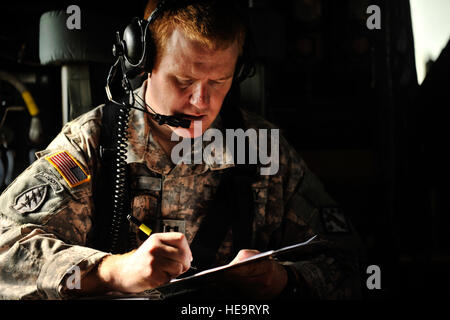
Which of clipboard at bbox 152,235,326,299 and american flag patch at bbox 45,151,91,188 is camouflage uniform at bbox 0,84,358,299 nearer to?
american flag patch at bbox 45,151,91,188

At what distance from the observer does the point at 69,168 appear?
0.99 m

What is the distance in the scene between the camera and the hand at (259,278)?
869 mm

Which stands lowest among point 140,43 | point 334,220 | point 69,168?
point 334,220

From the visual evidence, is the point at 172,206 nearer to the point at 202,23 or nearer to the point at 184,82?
the point at 184,82

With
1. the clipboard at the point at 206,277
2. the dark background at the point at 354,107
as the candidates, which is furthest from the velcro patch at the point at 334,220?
the clipboard at the point at 206,277

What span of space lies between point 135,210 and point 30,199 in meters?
0.22

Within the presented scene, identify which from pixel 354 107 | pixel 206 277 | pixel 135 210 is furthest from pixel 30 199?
pixel 354 107

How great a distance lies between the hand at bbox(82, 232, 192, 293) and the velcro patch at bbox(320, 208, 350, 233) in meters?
0.44

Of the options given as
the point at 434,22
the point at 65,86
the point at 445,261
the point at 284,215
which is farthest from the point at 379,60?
the point at 65,86

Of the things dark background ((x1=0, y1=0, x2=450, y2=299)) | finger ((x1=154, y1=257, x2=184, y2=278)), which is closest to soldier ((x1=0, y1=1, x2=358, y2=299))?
finger ((x1=154, y1=257, x2=184, y2=278))

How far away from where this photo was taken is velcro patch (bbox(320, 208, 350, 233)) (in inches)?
44.1

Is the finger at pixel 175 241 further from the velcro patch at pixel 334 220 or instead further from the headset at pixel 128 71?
the velcro patch at pixel 334 220

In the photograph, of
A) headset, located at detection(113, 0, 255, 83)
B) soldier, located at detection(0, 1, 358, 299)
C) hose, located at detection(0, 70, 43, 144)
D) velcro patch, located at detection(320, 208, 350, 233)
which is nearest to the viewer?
soldier, located at detection(0, 1, 358, 299)
